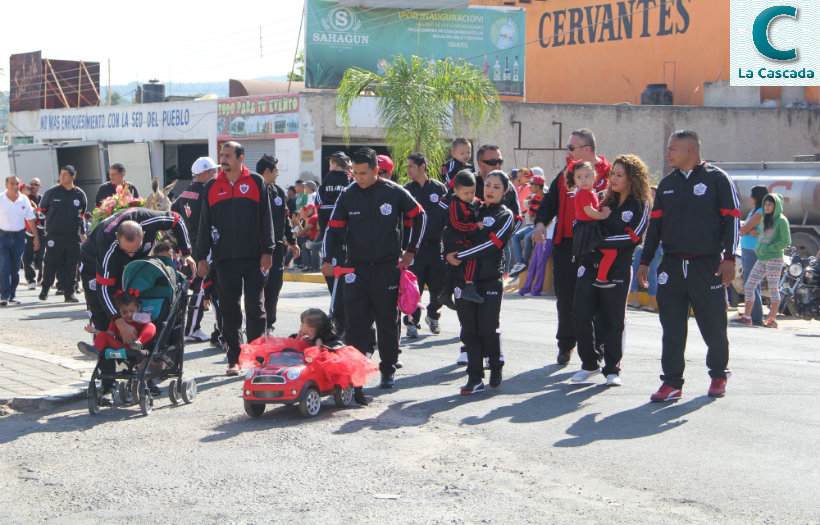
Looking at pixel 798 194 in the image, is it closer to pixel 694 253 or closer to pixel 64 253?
pixel 64 253

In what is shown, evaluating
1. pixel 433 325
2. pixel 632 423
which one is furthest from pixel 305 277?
pixel 632 423

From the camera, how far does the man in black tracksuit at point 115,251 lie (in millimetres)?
7539

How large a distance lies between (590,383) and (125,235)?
4017 millimetres

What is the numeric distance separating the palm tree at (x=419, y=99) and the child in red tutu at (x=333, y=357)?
1350cm

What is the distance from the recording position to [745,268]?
45.8 ft

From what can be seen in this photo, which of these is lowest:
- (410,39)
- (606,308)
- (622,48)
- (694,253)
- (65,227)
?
(606,308)

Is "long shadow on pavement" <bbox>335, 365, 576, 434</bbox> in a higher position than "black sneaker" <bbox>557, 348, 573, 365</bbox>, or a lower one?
lower

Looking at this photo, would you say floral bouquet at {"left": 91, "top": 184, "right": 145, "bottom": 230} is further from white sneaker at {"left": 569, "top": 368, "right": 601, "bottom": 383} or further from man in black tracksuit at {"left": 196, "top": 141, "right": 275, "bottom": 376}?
white sneaker at {"left": 569, "top": 368, "right": 601, "bottom": 383}

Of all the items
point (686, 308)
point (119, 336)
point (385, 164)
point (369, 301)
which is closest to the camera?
point (119, 336)

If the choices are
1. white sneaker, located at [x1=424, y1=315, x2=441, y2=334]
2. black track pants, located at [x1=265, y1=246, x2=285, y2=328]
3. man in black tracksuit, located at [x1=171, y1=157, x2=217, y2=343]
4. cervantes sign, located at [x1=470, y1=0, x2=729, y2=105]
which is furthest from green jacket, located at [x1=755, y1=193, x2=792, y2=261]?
cervantes sign, located at [x1=470, y1=0, x2=729, y2=105]

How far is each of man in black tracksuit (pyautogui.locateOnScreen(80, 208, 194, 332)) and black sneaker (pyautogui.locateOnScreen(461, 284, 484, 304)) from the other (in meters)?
2.42

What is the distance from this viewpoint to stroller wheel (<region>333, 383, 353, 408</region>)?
7.25 meters

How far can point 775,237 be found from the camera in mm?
13234

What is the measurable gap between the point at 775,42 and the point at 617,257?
93.4 ft
